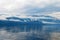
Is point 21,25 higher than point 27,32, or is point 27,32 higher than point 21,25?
point 21,25

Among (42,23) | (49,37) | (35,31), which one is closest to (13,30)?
(35,31)

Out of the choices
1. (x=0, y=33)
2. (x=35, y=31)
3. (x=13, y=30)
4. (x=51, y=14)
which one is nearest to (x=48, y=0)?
(x=51, y=14)

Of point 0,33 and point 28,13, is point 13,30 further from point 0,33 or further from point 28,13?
point 28,13

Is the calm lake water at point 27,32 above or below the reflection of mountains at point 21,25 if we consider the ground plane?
below

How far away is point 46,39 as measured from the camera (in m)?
1.24

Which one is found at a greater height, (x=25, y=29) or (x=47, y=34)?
(x=25, y=29)

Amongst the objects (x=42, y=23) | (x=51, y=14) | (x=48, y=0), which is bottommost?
(x=42, y=23)

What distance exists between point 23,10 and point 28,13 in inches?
3.5

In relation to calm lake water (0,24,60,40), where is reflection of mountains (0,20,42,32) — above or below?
above

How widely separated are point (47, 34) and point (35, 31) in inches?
7.6

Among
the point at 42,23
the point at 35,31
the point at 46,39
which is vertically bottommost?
the point at 46,39

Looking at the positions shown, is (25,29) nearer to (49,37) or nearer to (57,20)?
(49,37)

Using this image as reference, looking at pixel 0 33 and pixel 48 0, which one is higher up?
pixel 48 0

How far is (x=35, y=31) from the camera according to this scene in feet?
4.04
